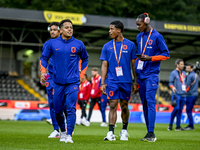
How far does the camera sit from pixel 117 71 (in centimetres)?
Result: 731

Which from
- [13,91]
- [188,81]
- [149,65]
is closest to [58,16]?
[13,91]

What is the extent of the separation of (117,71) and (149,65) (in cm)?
64

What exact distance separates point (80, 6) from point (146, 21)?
30.3 meters

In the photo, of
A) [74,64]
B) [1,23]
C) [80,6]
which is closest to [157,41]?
[74,64]

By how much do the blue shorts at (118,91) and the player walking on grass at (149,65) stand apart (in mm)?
295

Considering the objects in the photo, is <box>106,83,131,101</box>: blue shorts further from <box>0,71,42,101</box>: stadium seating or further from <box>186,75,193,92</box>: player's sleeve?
<box>0,71,42,101</box>: stadium seating

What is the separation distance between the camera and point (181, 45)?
31.1 metres

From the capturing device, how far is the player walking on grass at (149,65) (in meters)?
7.15

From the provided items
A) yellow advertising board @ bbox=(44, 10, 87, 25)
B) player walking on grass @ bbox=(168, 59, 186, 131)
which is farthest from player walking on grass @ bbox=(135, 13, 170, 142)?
yellow advertising board @ bbox=(44, 10, 87, 25)

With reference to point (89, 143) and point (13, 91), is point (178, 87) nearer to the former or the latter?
point (89, 143)

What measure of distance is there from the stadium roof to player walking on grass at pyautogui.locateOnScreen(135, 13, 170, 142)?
14651mm

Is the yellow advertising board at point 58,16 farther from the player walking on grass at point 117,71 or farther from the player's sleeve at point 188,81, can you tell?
the player walking on grass at point 117,71

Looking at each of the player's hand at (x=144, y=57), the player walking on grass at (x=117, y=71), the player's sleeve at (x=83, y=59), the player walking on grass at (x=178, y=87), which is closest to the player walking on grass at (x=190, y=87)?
the player walking on grass at (x=178, y=87)

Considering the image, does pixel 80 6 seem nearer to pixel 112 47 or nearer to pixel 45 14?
pixel 45 14
